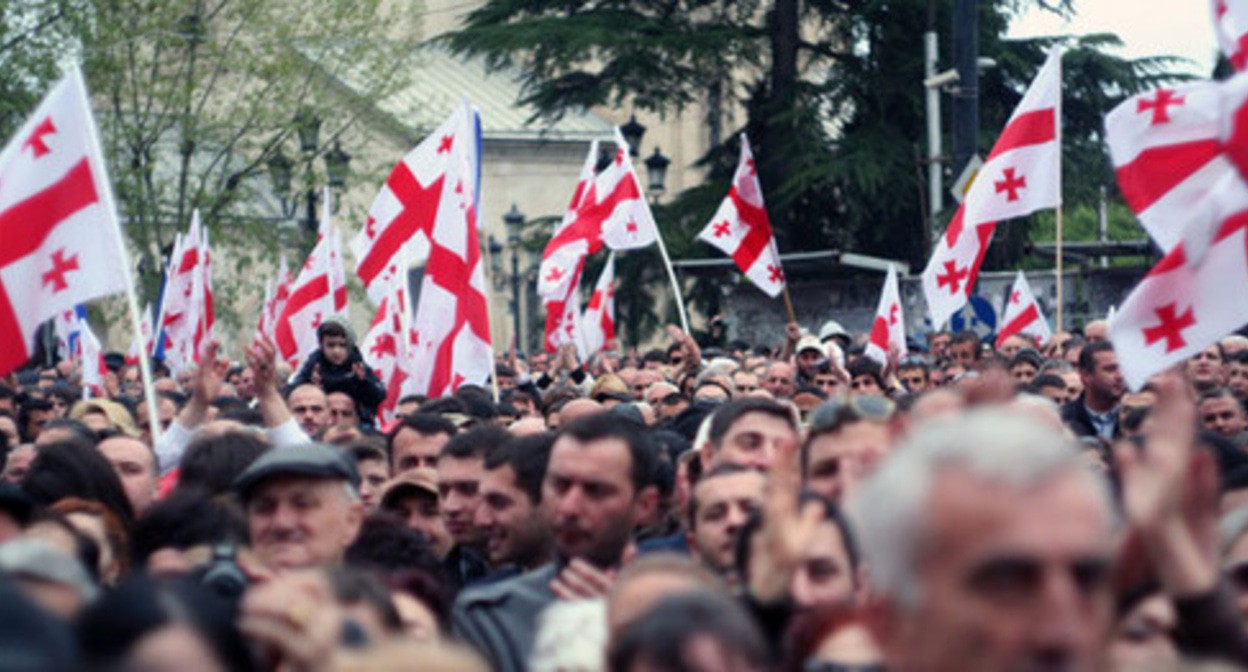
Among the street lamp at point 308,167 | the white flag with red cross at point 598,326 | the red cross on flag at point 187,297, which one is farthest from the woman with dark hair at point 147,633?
the street lamp at point 308,167

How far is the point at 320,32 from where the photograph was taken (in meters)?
36.2

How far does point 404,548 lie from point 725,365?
9.68m

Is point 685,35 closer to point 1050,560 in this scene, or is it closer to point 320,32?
point 320,32

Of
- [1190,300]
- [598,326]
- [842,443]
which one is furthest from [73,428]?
[598,326]

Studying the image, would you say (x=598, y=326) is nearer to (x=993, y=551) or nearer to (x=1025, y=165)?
(x=1025, y=165)

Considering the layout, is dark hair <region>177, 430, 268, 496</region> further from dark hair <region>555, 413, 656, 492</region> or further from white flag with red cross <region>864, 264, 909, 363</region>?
white flag with red cross <region>864, 264, 909, 363</region>

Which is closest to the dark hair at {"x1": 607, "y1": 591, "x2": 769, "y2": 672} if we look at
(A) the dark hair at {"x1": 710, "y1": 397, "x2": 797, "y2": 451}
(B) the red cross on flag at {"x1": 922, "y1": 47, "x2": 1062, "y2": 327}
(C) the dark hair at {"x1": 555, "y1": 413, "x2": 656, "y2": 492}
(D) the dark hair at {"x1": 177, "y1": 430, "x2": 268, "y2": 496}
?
(C) the dark hair at {"x1": 555, "y1": 413, "x2": 656, "y2": 492}

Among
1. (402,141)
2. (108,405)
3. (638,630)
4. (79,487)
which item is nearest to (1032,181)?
(108,405)

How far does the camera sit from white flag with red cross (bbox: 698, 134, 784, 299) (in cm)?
1983

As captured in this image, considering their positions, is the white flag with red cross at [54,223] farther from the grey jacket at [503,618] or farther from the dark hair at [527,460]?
the grey jacket at [503,618]

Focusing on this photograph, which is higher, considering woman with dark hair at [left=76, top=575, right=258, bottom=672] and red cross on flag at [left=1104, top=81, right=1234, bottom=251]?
red cross on flag at [left=1104, top=81, right=1234, bottom=251]

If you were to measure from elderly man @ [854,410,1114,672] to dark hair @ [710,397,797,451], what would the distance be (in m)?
4.37

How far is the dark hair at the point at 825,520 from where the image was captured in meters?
5.41

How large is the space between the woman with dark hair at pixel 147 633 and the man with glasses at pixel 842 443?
228 centimetres
